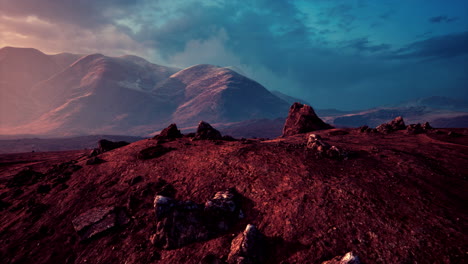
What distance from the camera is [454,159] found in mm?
16188

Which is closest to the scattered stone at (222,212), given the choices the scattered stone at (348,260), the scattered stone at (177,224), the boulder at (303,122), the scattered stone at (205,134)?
the scattered stone at (177,224)

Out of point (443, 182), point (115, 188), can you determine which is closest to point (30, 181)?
point (115, 188)

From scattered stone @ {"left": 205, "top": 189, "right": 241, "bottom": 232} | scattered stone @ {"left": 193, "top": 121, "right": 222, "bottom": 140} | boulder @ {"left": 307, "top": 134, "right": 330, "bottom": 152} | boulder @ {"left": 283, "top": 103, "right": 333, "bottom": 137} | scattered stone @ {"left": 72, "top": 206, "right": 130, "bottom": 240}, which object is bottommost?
scattered stone @ {"left": 72, "top": 206, "right": 130, "bottom": 240}

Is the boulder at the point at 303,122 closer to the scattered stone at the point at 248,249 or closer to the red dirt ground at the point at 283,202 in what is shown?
the red dirt ground at the point at 283,202

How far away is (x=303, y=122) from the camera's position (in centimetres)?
3484

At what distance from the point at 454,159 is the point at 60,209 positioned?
29.4 m

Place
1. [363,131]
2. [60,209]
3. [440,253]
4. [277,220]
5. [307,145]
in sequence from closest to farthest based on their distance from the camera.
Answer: [440,253]
[277,220]
[60,209]
[307,145]
[363,131]

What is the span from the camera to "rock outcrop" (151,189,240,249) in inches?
443

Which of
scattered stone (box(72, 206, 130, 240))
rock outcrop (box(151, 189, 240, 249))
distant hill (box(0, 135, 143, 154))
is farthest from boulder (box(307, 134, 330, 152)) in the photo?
distant hill (box(0, 135, 143, 154))

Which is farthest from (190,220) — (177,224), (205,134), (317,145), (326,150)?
(205,134)

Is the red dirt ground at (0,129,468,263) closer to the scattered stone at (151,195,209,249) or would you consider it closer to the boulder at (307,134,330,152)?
the scattered stone at (151,195,209,249)

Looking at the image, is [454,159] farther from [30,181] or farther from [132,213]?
[30,181]

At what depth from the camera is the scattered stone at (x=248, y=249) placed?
9.32 metres

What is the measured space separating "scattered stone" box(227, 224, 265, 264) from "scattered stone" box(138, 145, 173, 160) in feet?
40.9
